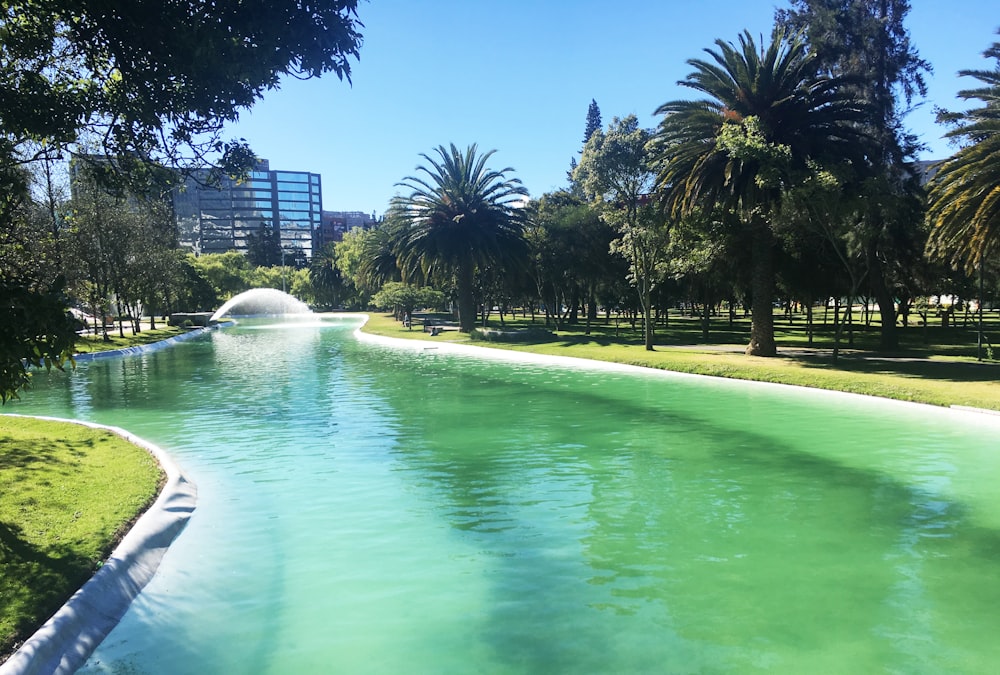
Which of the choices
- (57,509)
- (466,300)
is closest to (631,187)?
(466,300)

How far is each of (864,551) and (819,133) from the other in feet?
73.8

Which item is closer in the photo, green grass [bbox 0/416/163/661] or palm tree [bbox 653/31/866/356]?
green grass [bbox 0/416/163/661]

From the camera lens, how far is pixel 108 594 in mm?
6469

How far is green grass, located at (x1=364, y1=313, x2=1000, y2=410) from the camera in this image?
18094mm

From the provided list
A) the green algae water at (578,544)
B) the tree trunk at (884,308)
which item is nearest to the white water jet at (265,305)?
the tree trunk at (884,308)

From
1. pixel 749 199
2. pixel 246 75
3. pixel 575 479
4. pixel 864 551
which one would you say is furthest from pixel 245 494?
pixel 749 199

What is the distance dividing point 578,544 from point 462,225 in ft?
125

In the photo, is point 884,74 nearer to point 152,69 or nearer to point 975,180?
point 975,180

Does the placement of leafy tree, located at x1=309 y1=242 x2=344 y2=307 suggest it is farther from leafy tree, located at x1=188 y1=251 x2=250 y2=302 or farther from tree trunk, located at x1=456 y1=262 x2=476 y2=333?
tree trunk, located at x1=456 y1=262 x2=476 y2=333

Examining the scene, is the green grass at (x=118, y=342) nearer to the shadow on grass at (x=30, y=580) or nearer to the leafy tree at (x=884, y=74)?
the shadow on grass at (x=30, y=580)

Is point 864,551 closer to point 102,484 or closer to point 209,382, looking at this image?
point 102,484

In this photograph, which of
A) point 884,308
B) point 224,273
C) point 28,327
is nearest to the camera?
point 28,327

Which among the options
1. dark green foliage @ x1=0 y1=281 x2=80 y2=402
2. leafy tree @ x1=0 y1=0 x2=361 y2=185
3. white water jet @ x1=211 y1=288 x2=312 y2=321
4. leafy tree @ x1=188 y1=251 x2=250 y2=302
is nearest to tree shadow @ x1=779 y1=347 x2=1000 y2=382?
leafy tree @ x1=0 y1=0 x2=361 y2=185

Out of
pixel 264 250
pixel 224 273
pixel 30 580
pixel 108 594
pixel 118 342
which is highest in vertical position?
pixel 264 250
